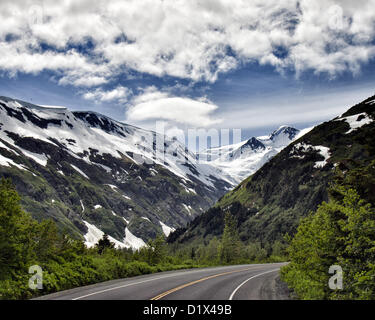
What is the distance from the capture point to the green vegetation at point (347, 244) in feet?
43.2

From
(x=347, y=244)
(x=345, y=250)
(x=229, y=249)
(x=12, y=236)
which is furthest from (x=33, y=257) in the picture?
(x=229, y=249)

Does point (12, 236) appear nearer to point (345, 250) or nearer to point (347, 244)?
point (345, 250)

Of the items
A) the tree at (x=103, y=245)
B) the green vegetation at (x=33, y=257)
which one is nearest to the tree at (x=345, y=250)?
the green vegetation at (x=33, y=257)

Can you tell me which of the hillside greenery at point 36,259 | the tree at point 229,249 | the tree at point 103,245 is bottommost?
the tree at point 229,249

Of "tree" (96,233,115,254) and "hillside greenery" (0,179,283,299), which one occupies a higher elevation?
"hillside greenery" (0,179,283,299)

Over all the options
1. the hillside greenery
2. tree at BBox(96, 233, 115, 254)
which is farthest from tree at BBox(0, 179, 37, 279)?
tree at BBox(96, 233, 115, 254)

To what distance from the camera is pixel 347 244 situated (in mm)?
16531

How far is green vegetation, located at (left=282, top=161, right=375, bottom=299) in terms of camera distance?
13172 millimetres

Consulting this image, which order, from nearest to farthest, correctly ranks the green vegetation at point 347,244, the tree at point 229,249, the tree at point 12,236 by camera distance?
the green vegetation at point 347,244 < the tree at point 12,236 < the tree at point 229,249

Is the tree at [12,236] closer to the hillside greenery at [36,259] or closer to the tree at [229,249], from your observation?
Answer: the hillside greenery at [36,259]

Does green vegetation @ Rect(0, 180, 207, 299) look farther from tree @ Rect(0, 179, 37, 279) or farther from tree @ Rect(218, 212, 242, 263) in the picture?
tree @ Rect(218, 212, 242, 263)

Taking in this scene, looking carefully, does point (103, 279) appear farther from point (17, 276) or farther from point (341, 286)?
point (341, 286)
